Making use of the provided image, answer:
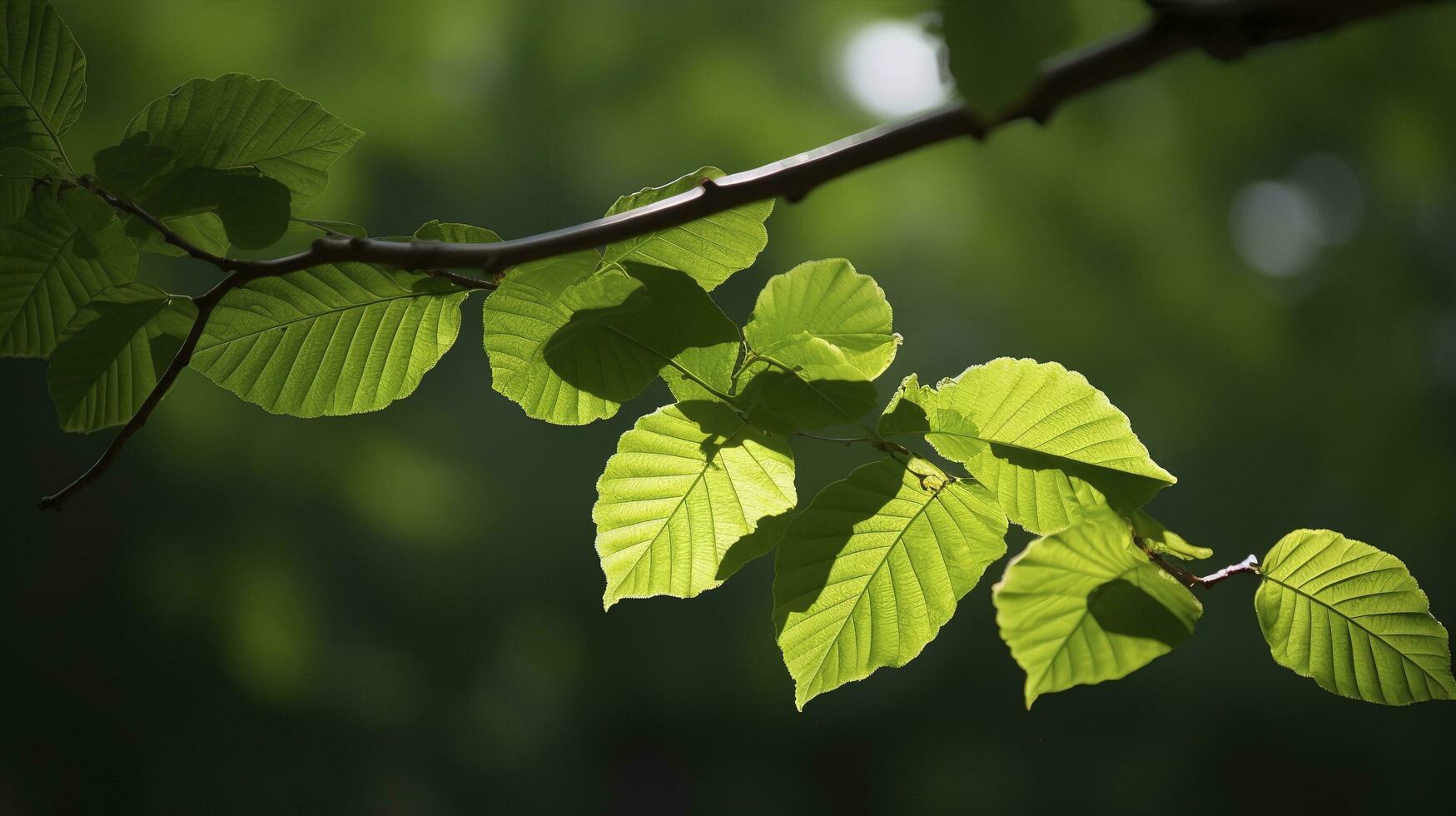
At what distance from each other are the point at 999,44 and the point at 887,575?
0.24 metres

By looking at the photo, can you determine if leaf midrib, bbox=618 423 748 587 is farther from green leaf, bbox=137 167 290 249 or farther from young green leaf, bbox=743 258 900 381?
green leaf, bbox=137 167 290 249

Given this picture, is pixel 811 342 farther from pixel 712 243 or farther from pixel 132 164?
pixel 132 164

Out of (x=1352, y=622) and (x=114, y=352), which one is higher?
(x=114, y=352)

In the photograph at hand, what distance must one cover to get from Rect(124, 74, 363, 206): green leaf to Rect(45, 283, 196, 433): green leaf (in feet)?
0.18

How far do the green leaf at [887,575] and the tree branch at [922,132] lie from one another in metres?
0.16

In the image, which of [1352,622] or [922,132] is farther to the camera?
[1352,622]

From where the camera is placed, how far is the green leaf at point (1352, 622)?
36 cm

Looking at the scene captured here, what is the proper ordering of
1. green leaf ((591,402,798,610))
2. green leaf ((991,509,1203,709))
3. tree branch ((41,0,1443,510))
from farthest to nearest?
green leaf ((591,402,798,610))
green leaf ((991,509,1203,709))
tree branch ((41,0,1443,510))

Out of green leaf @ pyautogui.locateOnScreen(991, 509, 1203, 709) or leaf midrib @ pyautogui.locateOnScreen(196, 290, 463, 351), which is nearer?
green leaf @ pyautogui.locateOnScreen(991, 509, 1203, 709)

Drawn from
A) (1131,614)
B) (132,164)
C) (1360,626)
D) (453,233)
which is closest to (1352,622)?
(1360,626)

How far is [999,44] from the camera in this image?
0.21m

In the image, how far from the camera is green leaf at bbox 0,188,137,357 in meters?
0.37

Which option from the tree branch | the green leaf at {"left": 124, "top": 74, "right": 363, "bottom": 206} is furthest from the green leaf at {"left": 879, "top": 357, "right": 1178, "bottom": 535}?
the green leaf at {"left": 124, "top": 74, "right": 363, "bottom": 206}

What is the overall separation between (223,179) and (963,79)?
30 cm
